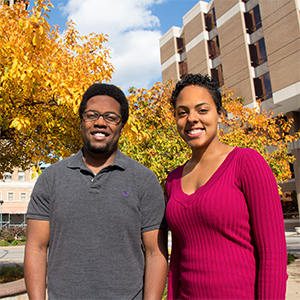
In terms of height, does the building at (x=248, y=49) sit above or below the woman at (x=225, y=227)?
above

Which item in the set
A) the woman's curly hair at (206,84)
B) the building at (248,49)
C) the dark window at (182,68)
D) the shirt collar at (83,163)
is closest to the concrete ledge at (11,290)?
the shirt collar at (83,163)

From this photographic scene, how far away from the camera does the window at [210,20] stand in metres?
32.0

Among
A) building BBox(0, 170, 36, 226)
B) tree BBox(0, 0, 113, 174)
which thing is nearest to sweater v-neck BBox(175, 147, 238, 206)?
tree BBox(0, 0, 113, 174)

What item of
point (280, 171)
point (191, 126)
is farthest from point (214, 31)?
point (191, 126)

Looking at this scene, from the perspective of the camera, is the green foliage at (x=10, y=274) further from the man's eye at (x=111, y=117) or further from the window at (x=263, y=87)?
the window at (x=263, y=87)

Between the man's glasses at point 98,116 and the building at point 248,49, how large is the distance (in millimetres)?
17653

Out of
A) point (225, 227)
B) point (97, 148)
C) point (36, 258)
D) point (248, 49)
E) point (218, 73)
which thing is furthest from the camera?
point (218, 73)

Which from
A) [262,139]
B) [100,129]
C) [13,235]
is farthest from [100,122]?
[13,235]

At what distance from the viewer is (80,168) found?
2.15 m

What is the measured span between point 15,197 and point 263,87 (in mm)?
37900

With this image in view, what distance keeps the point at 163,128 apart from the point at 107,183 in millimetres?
6927

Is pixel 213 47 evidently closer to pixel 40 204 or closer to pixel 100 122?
pixel 100 122

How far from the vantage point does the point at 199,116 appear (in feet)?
6.79

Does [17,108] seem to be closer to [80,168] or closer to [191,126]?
[80,168]
